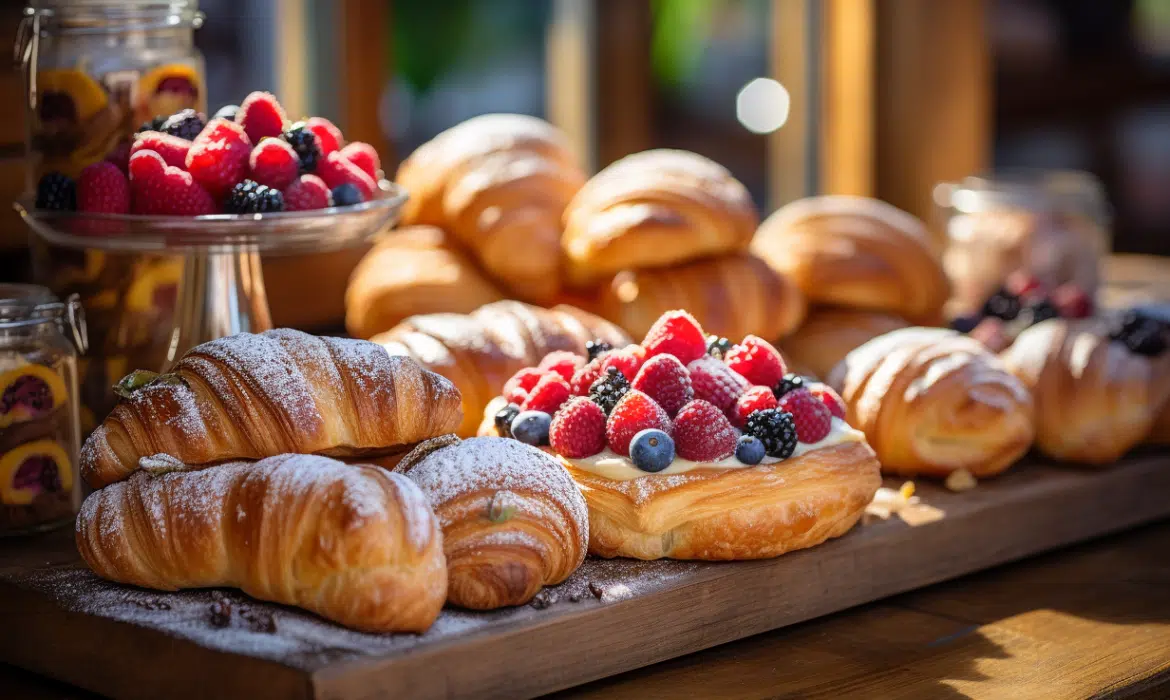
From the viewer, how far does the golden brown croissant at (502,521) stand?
1494 mm

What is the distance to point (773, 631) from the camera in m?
1.76

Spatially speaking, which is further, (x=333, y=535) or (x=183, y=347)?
(x=183, y=347)

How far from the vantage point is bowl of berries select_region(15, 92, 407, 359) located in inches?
69.0

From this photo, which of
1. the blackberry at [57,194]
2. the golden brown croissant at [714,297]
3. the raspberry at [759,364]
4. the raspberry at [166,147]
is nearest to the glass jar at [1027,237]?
the golden brown croissant at [714,297]

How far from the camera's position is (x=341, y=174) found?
6.19 feet

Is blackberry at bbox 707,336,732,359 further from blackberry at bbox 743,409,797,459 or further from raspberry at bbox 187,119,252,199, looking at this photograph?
raspberry at bbox 187,119,252,199

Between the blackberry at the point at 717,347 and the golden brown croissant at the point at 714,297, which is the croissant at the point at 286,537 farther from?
the golden brown croissant at the point at 714,297

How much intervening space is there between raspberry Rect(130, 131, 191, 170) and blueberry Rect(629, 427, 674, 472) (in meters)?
0.70

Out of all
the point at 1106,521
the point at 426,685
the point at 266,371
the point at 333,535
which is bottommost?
the point at 1106,521

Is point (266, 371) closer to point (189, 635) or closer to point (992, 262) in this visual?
point (189, 635)

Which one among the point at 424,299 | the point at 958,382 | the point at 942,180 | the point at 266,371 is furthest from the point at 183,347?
the point at 942,180

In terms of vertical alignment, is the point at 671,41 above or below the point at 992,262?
above

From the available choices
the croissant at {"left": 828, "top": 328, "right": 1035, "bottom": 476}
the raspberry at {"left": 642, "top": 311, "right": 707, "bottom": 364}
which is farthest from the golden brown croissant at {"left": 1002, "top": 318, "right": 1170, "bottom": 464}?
the raspberry at {"left": 642, "top": 311, "right": 707, "bottom": 364}

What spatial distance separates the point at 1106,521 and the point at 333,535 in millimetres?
1341
